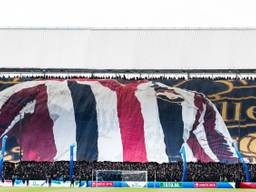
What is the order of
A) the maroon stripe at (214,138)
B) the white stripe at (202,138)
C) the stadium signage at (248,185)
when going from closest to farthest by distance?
the stadium signage at (248,185) < the maroon stripe at (214,138) < the white stripe at (202,138)

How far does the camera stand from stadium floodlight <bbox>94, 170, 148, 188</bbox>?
4744 centimetres

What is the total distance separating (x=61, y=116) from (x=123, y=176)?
561 inches

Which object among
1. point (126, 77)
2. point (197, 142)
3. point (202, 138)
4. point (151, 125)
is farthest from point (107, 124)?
point (202, 138)

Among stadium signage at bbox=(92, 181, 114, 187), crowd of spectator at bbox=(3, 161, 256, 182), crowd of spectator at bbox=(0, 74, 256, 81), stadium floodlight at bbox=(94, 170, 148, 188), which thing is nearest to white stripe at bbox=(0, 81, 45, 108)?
crowd of spectator at bbox=(0, 74, 256, 81)

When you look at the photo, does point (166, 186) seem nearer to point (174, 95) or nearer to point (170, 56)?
point (174, 95)

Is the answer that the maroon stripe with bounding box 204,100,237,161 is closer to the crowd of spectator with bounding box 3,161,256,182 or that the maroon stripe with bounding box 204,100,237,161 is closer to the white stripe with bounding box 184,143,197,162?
the white stripe with bounding box 184,143,197,162

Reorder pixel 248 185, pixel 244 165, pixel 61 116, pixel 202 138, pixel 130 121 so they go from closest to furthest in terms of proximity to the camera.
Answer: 1. pixel 248 185
2. pixel 244 165
3. pixel 202 138
4. pixel 130 121
5. pixel 61 116

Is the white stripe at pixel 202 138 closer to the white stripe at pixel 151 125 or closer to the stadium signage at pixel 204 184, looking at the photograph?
the white stripe at pixel 151 125

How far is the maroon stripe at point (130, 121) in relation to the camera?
5691 cm

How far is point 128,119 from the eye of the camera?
197 feet

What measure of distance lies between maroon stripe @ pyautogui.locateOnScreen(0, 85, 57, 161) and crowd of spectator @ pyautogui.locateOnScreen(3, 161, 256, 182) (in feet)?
15.3

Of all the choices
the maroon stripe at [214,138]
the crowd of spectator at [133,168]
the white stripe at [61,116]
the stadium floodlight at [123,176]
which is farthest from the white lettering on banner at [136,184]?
the white stripe at [61,116]

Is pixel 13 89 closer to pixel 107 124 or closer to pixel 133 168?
pixel 107 124

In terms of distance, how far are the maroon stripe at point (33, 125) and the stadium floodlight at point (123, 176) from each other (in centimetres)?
884
